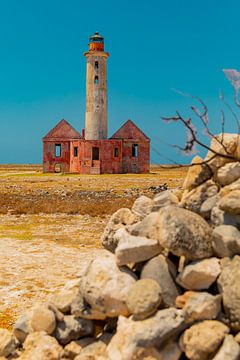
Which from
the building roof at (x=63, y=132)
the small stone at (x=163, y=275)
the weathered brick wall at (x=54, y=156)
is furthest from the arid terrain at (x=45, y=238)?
the building roof at (x=63, y=132)

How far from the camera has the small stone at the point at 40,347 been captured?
6551mm

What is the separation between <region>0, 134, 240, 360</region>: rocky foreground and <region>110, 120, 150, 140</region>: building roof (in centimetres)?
5062

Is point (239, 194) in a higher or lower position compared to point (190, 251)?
higher

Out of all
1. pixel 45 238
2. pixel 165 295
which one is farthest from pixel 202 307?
pixel 45 238

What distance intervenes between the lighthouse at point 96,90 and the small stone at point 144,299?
5160 centimetres

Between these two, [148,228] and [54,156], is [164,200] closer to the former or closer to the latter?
[148,228]

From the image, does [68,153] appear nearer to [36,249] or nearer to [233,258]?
[36,249]

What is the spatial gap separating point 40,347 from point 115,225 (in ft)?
8.76

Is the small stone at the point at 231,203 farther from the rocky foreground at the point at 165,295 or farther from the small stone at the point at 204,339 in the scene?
the small stone at the point at 204,339

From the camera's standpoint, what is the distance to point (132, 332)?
586cm

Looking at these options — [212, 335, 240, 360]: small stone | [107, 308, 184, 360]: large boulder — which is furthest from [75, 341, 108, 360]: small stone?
[212, 335, 240, 360]: small stone

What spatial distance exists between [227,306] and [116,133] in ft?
173

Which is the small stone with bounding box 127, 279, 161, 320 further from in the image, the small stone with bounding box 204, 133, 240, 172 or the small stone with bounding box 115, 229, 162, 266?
the small stone with bounding box 204, 133, 240, 172

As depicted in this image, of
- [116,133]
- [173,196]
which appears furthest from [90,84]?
[173,196]
